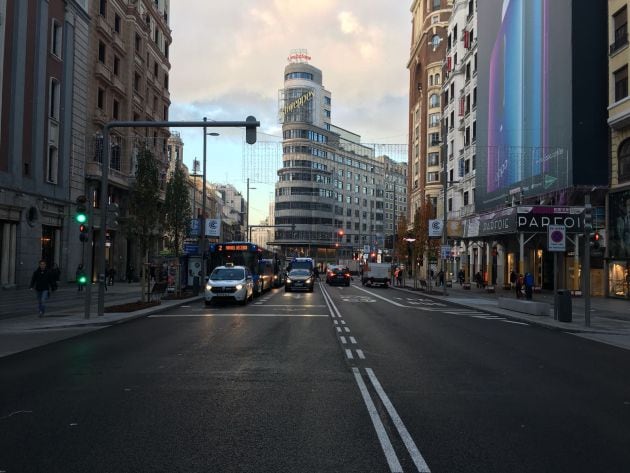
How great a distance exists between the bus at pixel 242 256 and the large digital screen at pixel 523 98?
1864cm

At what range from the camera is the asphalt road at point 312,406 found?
206 inches

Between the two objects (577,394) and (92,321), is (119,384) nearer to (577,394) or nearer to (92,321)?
(577,394)

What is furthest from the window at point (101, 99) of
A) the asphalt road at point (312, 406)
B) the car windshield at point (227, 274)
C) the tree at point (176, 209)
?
the asphalt road at point (312, 406)

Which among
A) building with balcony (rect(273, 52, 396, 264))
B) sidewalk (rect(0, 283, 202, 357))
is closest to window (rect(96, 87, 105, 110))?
sidewalk (rect(0, 283, 202, 357))

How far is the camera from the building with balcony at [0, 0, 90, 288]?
2839 cm

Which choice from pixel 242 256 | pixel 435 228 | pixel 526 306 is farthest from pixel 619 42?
pixel 242 256

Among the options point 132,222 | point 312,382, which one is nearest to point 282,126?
point 132,222

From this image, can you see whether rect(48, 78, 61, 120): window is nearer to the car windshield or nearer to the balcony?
the car windshield

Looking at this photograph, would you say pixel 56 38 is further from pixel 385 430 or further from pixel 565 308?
pixel 385 430

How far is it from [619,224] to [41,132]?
33.5 meters

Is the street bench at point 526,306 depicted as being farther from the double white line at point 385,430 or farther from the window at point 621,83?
the window at point 621,83

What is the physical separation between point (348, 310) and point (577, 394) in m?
15.3

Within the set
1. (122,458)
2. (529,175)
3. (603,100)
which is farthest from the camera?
(529,175)

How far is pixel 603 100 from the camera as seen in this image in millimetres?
33219
